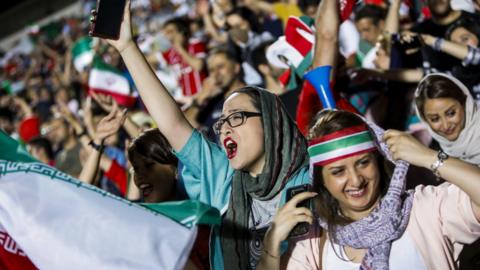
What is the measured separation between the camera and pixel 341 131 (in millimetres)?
2295

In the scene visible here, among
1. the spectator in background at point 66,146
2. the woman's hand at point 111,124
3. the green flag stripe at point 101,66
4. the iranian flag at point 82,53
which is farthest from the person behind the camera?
the iranian flag at point 82,53

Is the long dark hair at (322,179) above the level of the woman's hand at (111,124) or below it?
below

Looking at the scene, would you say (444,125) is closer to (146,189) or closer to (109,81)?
(146,189)

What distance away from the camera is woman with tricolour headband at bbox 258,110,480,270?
2125 mm

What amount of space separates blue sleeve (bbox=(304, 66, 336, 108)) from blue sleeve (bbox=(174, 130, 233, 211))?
28.7 inches

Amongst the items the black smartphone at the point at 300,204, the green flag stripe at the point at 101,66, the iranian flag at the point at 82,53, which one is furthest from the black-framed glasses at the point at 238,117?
the iranian flag at the point at 82,53

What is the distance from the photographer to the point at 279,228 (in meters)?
2.14

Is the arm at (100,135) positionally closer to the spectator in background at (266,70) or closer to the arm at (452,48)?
the spectator in background at (266,70)

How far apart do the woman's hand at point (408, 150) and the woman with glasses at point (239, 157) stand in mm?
363

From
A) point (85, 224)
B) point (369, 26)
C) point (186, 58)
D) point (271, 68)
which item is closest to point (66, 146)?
point (186, 58)

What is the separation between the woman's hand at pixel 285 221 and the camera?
213 cm

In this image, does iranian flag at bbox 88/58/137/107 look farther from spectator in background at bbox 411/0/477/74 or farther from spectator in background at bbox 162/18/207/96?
spectator in background at bbox 411/0/477/74

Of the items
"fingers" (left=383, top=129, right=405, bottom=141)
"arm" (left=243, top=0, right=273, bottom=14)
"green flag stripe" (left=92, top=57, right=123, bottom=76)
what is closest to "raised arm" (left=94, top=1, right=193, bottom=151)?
"fingers" (left=383, top=129, right=405, bottom=141)

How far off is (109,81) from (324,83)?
2.66 m
